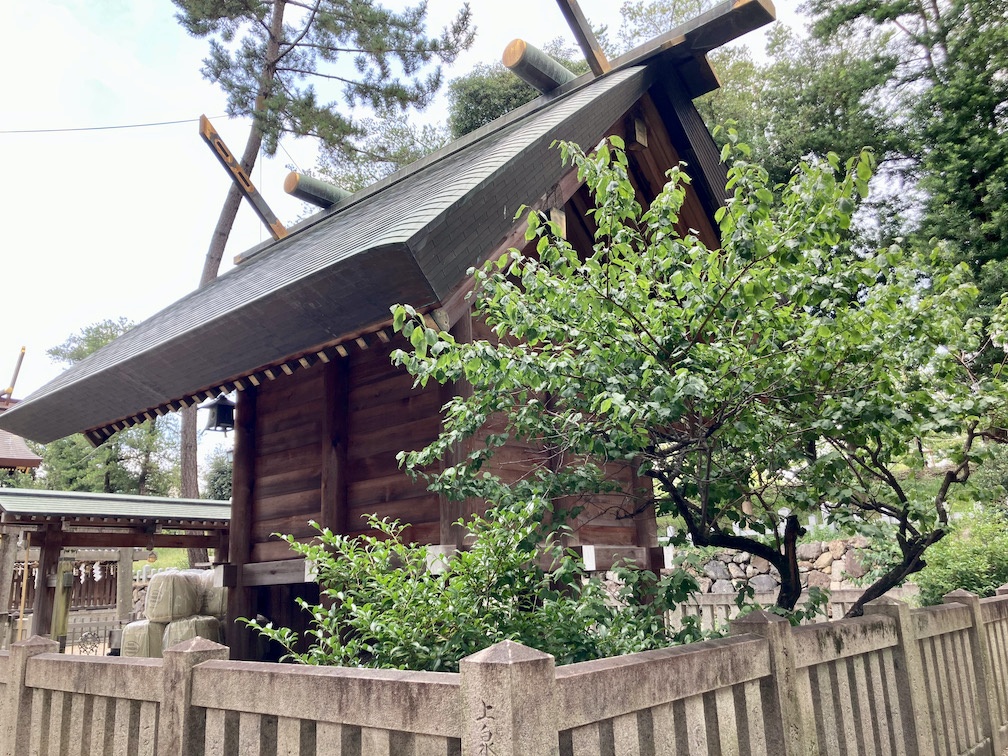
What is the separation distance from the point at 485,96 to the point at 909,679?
1932 cm

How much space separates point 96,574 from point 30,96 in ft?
228

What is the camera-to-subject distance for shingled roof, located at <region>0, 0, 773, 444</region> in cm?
382

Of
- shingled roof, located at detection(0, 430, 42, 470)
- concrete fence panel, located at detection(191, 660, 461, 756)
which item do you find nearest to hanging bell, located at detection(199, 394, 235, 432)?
concrete fence panel, located at detection(191, 660, 461, 756)

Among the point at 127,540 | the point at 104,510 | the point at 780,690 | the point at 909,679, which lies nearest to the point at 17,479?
the point at 127,540

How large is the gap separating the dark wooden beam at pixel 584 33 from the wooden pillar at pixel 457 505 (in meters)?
3.11

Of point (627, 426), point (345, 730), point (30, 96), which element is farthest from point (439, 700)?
point (30, 96)

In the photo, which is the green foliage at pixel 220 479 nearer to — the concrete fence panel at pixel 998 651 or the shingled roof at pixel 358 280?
the shingled roof at pixel 358 280

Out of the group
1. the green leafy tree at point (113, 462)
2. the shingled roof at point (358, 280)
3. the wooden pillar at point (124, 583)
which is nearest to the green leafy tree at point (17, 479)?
the green leafy tree at point (113, 462)

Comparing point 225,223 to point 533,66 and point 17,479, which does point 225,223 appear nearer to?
point 533,66

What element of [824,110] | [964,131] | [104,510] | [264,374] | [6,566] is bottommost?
[6,566]

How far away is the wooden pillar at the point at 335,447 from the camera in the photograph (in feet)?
18.2

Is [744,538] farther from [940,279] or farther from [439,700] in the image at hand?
[439,700]

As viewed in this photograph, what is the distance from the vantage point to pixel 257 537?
6.55 meters

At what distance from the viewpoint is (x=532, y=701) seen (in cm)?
157
